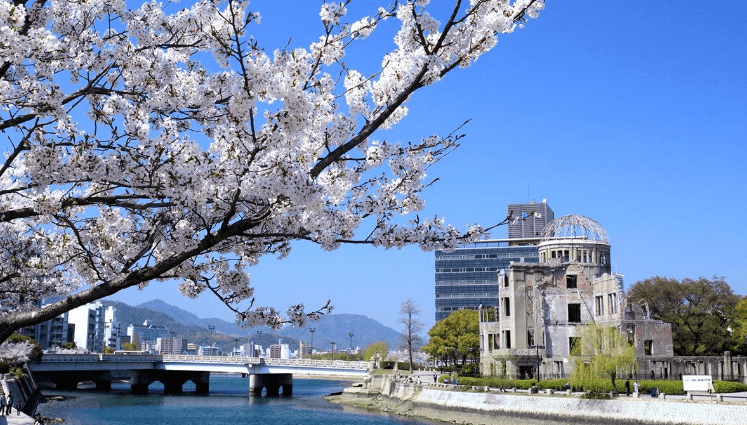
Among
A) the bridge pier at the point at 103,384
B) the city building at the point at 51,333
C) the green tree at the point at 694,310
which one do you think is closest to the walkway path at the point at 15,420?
the green tree at the point at 694,310

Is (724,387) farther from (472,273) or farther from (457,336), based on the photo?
(472,273)

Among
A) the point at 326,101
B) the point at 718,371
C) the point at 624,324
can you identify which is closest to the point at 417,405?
the point at 624,324

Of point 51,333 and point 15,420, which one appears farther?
point 51,333

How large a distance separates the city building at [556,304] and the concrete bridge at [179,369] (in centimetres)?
2773

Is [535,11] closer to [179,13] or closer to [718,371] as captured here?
[179,13]

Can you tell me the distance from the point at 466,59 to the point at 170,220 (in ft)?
13.6

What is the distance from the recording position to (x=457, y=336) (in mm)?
85312

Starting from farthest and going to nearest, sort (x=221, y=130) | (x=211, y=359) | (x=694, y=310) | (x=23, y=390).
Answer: (x=211, y=359) < (x=694, y=310) < (x=23, y=390) < (x=221, y=130)

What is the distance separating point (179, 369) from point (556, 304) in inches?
1967

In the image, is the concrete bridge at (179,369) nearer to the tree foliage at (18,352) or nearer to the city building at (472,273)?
the tree foliage at (18,352)

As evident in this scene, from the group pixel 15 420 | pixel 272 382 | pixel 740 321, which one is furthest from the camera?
pixel 272 382

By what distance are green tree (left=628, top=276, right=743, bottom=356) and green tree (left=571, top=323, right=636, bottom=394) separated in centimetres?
1638

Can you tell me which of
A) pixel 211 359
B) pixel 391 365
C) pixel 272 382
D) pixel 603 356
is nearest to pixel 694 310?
pixel 603 356

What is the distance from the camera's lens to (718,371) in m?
52.6
